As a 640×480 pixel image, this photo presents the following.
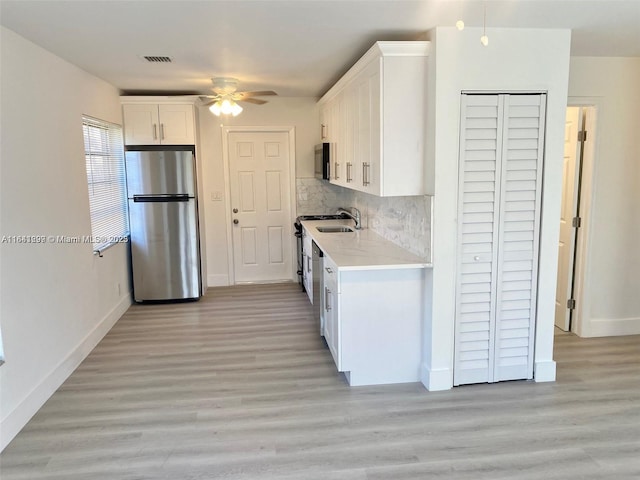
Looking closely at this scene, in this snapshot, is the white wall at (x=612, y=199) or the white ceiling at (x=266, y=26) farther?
the white wall at (x=612, y=199)

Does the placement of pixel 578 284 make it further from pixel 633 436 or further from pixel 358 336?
pixel 358 336

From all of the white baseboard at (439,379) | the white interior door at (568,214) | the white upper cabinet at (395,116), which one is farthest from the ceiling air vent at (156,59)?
the white interior door at (568,214)

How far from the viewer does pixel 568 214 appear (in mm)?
4223

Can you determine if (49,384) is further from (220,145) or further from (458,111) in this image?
(220,145)

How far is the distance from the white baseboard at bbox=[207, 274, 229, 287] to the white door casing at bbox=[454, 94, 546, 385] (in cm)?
379

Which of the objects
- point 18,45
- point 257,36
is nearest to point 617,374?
point 257,36

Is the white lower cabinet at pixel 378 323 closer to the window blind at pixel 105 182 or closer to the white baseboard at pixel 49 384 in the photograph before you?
the white baseboard at pixel 49 384

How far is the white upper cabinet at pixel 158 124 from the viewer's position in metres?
5.26

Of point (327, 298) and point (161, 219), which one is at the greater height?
point (161, 219)

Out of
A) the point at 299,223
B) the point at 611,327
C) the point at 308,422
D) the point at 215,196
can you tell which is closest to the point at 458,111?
the point at 308,422

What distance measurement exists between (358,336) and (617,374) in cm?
196

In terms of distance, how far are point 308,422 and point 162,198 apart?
11.1 feet

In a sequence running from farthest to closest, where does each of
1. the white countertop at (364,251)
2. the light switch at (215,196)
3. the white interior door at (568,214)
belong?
the light switch at (215,196) < the white interior door at (568,214) < the white countertop at (364,251)

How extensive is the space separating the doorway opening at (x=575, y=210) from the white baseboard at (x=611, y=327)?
0.41 feet
